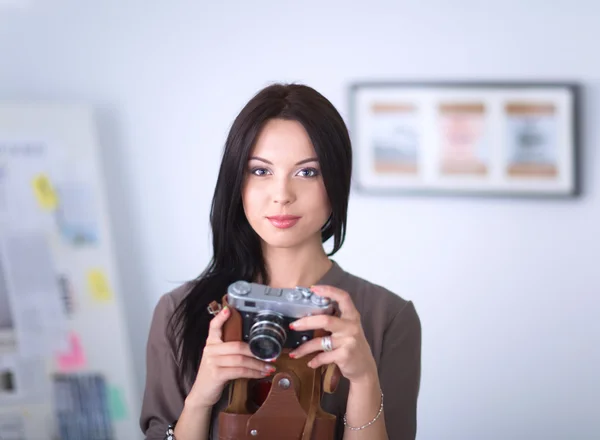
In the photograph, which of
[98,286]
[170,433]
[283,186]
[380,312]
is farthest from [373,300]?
[98,286]

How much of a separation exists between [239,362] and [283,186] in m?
0.22

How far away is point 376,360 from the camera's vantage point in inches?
41.5

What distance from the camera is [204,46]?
212 centimetres

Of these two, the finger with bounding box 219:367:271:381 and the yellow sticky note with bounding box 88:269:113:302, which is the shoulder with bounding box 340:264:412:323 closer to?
the finger with bounding box 219:367:271:381

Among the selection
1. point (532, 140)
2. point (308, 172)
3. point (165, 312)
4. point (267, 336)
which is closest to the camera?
point (267, 336)

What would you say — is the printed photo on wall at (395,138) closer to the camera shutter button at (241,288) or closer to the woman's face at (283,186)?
the woman's face at (283,186)

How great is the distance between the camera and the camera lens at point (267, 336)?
0.88 m

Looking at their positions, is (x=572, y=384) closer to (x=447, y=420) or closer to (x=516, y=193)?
(x=447, y=420)

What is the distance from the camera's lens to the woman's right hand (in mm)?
917

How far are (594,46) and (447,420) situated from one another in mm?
1044

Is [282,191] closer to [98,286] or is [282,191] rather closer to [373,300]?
[373,300]

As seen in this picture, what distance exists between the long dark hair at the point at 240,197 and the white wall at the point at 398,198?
1046mm

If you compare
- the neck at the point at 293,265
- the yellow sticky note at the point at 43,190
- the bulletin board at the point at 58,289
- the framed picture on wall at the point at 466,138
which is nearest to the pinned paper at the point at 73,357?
the bulletin board at the point at 58,289

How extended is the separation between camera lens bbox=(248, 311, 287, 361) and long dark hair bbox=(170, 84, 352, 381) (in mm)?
172
